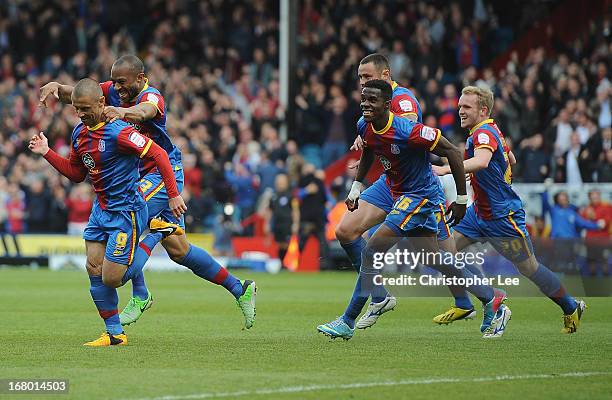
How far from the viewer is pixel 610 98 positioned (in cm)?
2089

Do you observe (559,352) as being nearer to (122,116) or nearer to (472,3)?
(122,116)

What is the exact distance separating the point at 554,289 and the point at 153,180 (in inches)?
144

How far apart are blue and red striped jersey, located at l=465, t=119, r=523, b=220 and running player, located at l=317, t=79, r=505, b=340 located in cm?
52

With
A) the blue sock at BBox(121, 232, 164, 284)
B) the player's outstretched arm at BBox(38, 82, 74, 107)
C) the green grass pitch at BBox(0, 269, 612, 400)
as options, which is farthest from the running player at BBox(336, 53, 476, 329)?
the player's outstretched arm at BBox(38, 82, 74, 107)

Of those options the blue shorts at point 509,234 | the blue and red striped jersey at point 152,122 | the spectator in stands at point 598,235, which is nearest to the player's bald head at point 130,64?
the blue and red striped jersey at point 152,122

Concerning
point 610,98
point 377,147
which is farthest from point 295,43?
point 377,147

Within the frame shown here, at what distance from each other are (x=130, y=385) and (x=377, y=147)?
3.63 metres

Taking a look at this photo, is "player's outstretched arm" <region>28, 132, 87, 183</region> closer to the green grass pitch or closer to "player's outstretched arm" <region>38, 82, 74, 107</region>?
"player's outstretched arm" <region>38, 82, 74, 107</region>

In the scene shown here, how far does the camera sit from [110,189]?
9.62 meters

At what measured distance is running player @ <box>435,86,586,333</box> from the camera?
1074 centimetres

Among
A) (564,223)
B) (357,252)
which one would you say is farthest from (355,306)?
(564,223)

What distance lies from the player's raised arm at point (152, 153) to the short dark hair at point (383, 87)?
175 centimetres

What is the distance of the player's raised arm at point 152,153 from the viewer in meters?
9.42

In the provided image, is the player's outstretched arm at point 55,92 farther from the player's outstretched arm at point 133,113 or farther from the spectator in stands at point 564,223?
the spectator in stands at point 564,223
